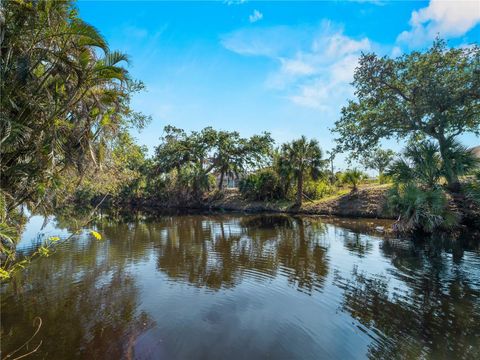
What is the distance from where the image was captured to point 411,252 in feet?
39.6

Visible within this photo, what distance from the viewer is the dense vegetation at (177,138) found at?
5844mm

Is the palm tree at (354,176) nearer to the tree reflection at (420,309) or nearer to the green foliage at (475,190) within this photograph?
the green foliage at (475,190)

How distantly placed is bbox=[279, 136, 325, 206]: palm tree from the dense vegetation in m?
0.11

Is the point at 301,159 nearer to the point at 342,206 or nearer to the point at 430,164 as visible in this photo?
the point at 342,206

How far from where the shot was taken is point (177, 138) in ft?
134

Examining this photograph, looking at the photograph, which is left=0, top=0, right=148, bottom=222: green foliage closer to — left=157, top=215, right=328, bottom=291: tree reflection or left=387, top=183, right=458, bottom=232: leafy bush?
left=157, top=215, right=328, bottom=291: tree reflection

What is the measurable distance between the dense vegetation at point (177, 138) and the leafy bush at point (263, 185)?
0.46 ft

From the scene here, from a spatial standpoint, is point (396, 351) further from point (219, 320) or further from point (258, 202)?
point (258, 202)

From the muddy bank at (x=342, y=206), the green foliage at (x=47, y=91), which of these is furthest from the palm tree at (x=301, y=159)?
the green foliage at (x=47, y=91)

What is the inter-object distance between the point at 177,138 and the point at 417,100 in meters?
30.9

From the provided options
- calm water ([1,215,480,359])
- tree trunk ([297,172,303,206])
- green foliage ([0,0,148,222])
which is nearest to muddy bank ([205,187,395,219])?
tree trunk ([297,172,303,206])

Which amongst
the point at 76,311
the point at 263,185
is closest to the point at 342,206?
the point at 263,185

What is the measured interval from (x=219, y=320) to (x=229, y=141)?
33.9m

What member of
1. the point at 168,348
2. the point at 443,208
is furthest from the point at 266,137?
the point at 168,348
